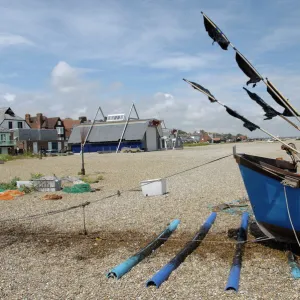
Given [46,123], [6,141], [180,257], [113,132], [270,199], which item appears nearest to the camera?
[180,257]

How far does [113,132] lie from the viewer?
65.2 metres

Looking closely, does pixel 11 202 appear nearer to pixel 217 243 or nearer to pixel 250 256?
pixel 217 243

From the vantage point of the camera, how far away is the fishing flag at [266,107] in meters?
8.17

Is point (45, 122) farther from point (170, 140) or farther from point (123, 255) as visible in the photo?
point (123, 255)

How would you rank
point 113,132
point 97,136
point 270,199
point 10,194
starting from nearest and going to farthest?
point 270,199 < point 10,194 < point 113,132 < point 97,136

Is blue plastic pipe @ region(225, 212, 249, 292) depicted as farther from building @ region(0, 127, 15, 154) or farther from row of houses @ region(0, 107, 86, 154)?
building @ region(0, 127, 15, 154)

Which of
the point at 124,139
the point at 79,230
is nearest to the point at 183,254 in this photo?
the point at 79,230

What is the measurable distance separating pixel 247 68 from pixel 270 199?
2.52m

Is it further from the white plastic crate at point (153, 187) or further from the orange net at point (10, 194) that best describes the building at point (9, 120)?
the white plastic crate at point (153, 187)

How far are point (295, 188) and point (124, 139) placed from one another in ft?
187

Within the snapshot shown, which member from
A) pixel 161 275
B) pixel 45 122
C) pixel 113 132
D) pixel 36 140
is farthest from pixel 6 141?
pixel 161 275

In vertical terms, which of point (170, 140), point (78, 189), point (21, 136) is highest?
point (21, 136)

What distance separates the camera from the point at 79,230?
9562mm

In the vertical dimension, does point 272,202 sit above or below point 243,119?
below
